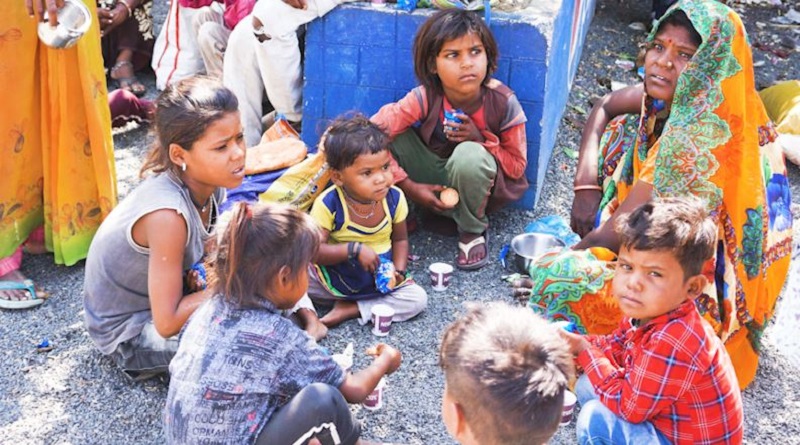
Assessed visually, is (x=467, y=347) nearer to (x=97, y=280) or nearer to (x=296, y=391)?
(x=296, y=391)

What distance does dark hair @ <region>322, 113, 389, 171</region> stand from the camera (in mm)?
3625

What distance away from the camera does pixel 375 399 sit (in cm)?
309

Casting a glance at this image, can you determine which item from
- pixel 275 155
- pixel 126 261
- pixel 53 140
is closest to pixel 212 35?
Answer: pixel 275 155

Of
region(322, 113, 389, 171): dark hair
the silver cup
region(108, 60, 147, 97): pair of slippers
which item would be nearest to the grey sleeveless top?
region(322, 113, 389, 171): dark hair

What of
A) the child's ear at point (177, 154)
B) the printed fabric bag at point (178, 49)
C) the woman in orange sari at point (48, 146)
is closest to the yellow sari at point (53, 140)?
the woman in orange sari at point (48, 146)

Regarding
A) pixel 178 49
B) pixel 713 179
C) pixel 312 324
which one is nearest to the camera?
pixel 713 179

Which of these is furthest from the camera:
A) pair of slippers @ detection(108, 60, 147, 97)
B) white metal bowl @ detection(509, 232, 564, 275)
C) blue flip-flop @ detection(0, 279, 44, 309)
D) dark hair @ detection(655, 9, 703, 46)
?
pair of slippers @ detection(108, 60, 147, 97)

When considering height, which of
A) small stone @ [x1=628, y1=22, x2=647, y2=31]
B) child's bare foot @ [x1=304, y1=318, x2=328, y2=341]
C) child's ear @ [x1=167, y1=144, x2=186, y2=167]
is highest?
child's ear @ [x1=167, y1=144, x2=186, y2=167]

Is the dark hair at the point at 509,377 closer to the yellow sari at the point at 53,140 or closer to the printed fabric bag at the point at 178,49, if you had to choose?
the yellow sari at the point at 53,140

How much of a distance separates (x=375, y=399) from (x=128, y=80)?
3686 millimetres

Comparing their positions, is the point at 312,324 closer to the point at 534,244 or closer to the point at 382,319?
the point at 382,319

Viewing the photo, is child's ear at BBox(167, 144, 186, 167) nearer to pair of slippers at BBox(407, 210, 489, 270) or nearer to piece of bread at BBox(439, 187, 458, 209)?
piece of bread at BBox(439, 187, 458, 209)

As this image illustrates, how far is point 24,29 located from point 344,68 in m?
1.62

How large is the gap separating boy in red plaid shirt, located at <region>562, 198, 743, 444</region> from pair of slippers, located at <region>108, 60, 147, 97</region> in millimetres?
4093
